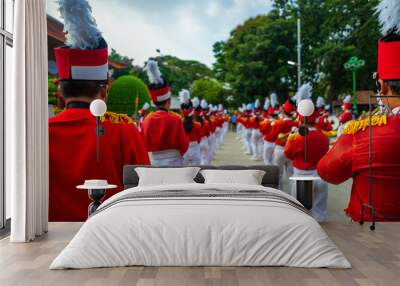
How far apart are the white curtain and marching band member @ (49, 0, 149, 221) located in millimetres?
195

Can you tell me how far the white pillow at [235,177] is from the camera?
6.05 metres

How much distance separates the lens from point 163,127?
27.2 ft

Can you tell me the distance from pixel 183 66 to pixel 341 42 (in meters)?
28.4

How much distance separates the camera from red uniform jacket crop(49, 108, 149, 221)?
5.54 m

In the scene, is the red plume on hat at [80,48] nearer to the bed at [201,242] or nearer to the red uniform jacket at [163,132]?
the bed at [201,242]

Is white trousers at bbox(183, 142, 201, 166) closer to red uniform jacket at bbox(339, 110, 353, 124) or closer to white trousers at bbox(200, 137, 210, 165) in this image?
white trousers at bbox(200, 137, 210, 165)

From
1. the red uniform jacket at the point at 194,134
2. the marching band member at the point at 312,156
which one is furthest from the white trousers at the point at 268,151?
the marching band member at the point at 312,156

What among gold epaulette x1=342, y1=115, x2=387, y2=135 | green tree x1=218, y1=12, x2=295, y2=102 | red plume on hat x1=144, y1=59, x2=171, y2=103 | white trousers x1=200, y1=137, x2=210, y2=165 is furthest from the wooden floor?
green tree x1=218, y1=12, x2=295, y2=102

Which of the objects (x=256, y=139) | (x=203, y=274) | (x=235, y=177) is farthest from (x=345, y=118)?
(x=203, y=274)

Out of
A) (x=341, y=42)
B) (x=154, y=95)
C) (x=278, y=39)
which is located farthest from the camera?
(x=278, y=39)

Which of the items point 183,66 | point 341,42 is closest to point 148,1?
point 341,42

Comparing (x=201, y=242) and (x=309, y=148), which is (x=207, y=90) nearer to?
(x=309, y=148)

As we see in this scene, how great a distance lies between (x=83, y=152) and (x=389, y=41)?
2.80m

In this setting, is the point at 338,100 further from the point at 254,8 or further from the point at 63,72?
the point at 63,72
